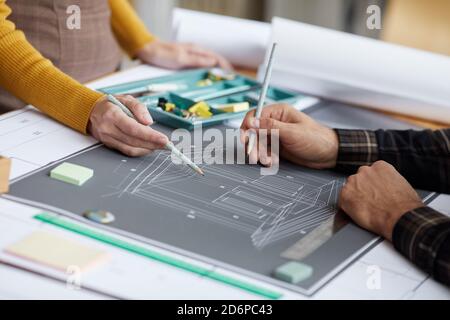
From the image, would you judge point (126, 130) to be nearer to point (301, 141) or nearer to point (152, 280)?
point (301, 141)

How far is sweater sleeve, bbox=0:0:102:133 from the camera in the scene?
4.89ft

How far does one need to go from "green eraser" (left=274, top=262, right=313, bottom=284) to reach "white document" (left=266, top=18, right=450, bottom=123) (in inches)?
37.3

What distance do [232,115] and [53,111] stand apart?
39 cm

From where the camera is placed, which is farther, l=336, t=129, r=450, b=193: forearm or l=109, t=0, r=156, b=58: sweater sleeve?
l=109, t=0, r=156, b=58: sweater sleeve

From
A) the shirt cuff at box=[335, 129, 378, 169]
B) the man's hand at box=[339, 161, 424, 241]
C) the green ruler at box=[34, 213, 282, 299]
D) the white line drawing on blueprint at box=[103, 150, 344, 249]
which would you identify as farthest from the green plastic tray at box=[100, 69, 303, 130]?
the green ruler at box=[34, 213, 282, 299]

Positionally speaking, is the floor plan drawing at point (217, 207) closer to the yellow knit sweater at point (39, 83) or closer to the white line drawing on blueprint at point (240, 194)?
the white line drawing on blueprint at point (240, 194)

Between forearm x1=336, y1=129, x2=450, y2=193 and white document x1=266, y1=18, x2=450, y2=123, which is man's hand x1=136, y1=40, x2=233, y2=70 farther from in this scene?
forearm x1=336, y1=129, x2=450, y2=193

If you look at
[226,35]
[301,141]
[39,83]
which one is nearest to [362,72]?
[226,35]

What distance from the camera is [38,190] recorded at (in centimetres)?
119

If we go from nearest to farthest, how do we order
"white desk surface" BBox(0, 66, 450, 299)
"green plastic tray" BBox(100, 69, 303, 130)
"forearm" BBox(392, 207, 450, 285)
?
"white desk surface" BBox(0, 66, 450, 299)
"forearm" BBox(392, 207, 450, 285)
"green plastic tray" BBox(100, 69, 303, 130)

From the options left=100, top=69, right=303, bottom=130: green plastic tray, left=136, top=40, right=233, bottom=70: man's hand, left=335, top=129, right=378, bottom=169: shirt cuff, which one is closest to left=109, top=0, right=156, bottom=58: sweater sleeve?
left=136, top=40, right=233, bottom=70: man's hand

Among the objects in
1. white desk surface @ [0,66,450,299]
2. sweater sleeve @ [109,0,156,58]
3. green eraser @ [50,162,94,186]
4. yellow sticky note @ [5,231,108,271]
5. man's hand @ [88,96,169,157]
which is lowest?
white desk surface @ [0,66,450,299]

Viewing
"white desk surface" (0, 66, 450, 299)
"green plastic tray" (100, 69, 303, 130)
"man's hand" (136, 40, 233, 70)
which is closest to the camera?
"white desk surface" (0, 66, 450, 299)

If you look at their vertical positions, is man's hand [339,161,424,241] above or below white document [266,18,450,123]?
below
